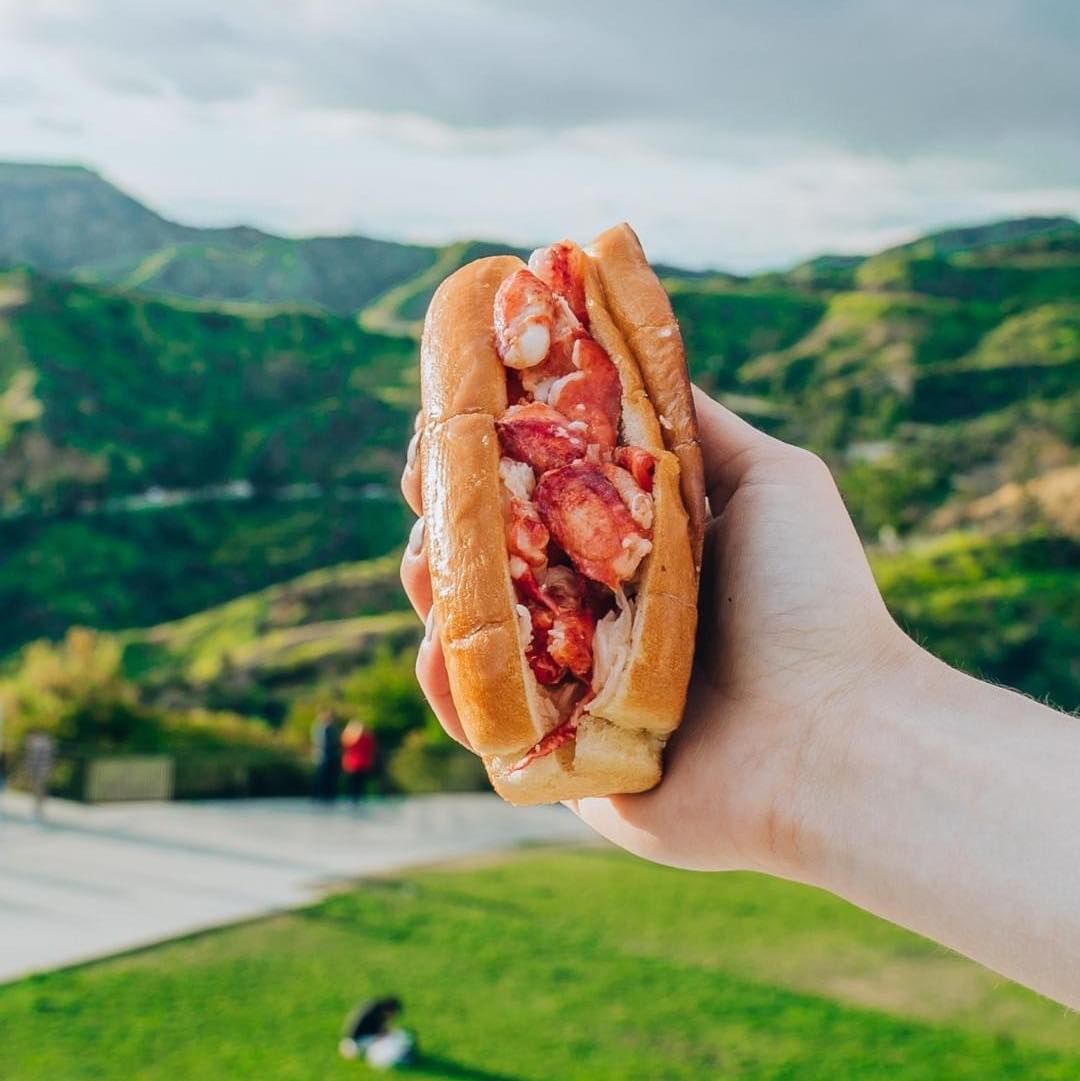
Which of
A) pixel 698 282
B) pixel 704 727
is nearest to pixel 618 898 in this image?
pixel 704 727

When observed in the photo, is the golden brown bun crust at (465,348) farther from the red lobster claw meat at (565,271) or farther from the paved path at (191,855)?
the paved path at (191,855)

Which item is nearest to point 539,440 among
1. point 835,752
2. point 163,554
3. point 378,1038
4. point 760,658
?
point 760,658

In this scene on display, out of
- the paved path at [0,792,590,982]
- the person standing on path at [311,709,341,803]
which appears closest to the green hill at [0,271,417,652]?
the person standing on path at [311,709,341,803]

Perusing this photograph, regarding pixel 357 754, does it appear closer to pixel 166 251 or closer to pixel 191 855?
pixel 191 855

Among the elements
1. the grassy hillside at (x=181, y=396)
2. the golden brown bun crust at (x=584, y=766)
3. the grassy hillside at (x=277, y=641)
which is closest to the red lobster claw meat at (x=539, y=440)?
the golden brown bun crust at (x=584, y=766)

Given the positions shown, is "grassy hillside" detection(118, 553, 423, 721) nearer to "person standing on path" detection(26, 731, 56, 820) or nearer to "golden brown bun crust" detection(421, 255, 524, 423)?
"person standing on path" detection(26, 731, 56, 820)
